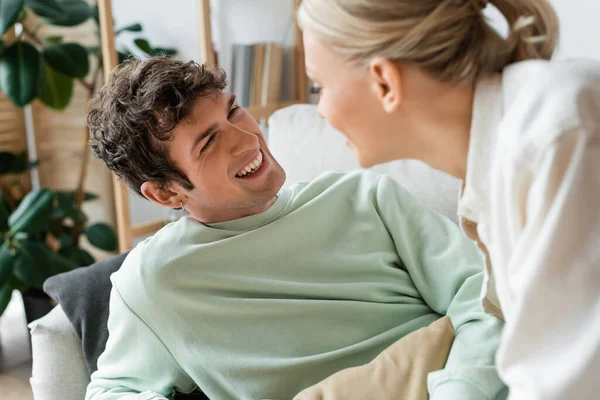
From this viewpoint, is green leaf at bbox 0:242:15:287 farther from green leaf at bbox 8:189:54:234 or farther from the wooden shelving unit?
the wooden shelving unit

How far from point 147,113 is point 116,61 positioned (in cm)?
109

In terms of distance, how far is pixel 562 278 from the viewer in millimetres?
657

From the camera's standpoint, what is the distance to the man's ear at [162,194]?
1348 mm

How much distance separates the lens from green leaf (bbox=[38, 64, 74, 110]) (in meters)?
2.62

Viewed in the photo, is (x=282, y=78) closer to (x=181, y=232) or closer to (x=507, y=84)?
(x=181, y=232)

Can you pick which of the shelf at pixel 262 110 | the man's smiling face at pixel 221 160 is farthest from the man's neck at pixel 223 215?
the shelf at pixel 262 110

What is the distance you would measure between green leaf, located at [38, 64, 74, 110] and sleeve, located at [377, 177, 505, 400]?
5.44ft

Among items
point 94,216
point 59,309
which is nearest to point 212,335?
point 59,309

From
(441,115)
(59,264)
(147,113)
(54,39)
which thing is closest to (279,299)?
(147,113)

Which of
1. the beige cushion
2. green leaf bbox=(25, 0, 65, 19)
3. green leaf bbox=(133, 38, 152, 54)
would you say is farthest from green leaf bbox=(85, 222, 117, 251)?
the beige cushion

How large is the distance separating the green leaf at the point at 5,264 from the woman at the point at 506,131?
181 centimetres

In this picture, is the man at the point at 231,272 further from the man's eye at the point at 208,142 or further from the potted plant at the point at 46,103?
the potted plant at the point at 46,103

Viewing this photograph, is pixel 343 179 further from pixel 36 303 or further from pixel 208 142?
pixel 36 303

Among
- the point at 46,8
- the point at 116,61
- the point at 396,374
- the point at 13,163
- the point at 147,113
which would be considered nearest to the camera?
the point at 396,374
